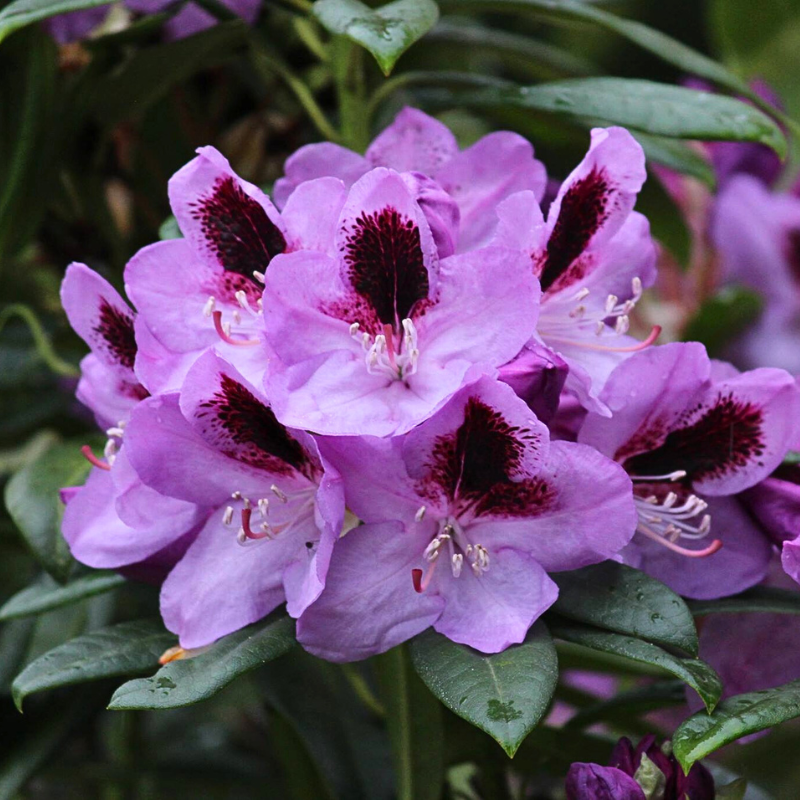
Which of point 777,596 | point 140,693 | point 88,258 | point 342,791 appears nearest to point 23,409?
point 88,258

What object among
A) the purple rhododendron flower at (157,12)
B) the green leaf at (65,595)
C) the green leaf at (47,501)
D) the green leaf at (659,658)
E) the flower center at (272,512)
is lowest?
the green leaf at (65,595)

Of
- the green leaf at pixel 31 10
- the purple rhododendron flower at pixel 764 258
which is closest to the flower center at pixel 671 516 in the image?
the green leaf at pixel 31 10

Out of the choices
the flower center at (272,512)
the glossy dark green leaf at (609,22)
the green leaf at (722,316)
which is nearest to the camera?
the flower center at (272,512)

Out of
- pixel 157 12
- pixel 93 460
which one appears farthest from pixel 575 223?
pixel 157 12

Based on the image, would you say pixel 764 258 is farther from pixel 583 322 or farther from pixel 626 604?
pixel 626 604

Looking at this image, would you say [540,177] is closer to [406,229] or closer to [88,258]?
[406,229]

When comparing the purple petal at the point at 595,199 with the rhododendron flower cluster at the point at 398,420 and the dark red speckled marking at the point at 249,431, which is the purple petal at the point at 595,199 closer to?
the rhododendron flower cluster at the point at 398,420
